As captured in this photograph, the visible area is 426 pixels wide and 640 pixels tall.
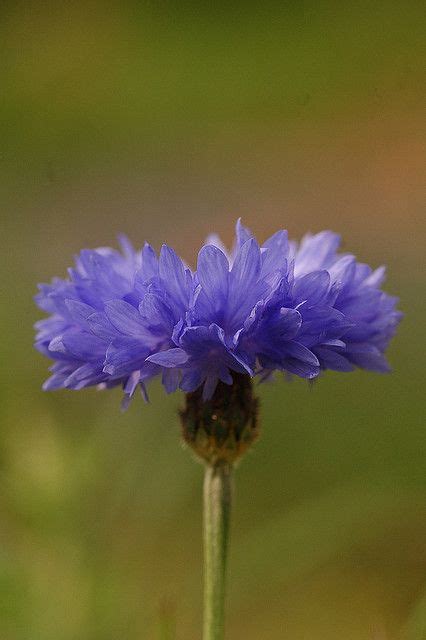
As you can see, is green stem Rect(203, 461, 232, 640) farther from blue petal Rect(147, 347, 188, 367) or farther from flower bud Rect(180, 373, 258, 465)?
blue petal Rect(147, 347, 188, 367)

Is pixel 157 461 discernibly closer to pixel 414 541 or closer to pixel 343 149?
pixel 414 541

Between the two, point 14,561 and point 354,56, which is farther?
point 354,56

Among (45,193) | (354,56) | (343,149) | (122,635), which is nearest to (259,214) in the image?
(343,149)

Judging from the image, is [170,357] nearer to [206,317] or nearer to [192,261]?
[206,317]

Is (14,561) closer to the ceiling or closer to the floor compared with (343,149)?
closer to the floor

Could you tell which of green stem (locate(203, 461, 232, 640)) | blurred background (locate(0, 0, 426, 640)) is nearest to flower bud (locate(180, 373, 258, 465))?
green stem (locate(203, 461, 232, 640))

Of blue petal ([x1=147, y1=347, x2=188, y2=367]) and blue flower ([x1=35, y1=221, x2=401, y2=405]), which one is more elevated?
blue flower ([x1=35, y1=221, x2=401, y2=405])

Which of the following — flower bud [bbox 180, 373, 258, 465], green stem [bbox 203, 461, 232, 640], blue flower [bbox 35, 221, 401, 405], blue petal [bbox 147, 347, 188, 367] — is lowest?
A: green stem [bbox 203, 461, 232, 640]

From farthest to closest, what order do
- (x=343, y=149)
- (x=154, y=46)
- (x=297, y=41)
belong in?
(x=154, y=46) < (x=297, y=41) < (x=343, y=149)
